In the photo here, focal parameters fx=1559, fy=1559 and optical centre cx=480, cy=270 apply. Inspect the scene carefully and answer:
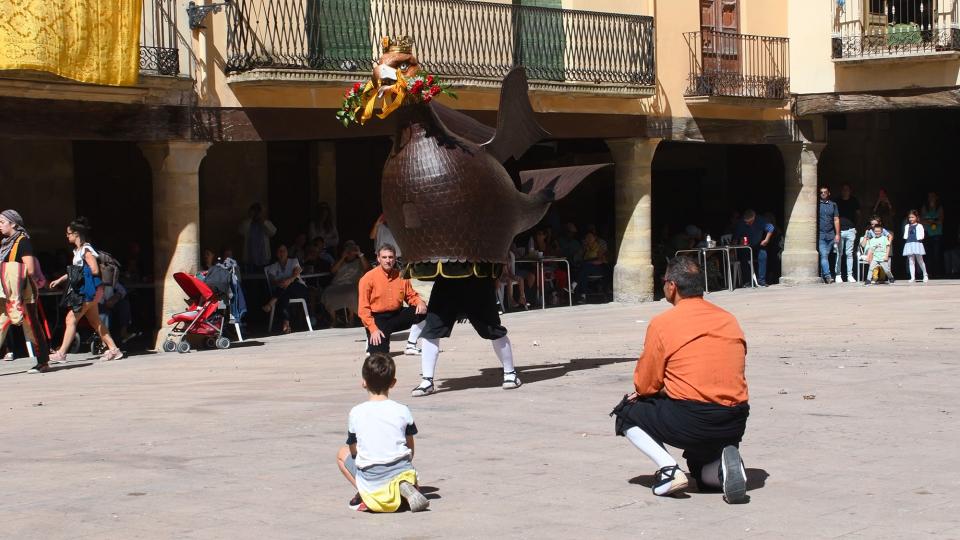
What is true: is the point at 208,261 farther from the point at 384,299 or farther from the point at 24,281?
the point at 384,299

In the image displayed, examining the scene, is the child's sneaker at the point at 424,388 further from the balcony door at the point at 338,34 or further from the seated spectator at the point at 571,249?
the seated spectator at the point at 571,249

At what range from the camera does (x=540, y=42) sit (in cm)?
2194

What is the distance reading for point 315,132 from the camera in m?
19.3

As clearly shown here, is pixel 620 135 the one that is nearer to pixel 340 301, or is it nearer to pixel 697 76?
pixel 697 76

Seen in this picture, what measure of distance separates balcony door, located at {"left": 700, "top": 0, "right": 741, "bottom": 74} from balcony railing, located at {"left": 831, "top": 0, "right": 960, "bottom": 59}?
1.58m

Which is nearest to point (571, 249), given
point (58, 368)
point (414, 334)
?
point (414, 334)

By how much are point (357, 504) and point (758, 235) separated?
61.9 ft

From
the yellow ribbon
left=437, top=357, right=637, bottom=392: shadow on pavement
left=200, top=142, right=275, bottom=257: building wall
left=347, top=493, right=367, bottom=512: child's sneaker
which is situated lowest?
left=437, top=357, right=637, bottom=392: shadow on pavement

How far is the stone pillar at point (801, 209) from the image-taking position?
26.1m

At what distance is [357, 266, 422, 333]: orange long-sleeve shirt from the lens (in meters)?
13.1

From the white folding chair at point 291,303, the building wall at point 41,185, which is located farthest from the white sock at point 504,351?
the building wall at point 41,185

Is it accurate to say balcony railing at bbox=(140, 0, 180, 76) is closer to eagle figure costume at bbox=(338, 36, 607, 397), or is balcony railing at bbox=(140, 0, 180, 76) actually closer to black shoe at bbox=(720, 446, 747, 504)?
eagle figure costume at bbox=(338, 36, 607, 397)

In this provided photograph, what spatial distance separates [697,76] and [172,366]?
1132 centimetres

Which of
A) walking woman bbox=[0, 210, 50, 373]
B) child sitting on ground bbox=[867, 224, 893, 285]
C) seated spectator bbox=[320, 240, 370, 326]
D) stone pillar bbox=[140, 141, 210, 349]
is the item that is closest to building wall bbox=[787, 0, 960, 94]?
child sitting on ground bbox=[867, 224, 893, 285]
